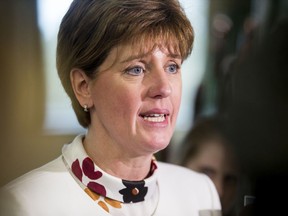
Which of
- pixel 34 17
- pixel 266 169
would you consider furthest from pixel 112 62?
pixel 266 169

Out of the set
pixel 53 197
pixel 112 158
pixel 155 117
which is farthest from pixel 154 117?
pixel 53 197

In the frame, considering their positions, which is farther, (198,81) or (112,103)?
(198,81)

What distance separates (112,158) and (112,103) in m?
0.11

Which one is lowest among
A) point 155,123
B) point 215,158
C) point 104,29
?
point 215,158

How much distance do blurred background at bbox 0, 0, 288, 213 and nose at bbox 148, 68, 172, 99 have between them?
0.11 m

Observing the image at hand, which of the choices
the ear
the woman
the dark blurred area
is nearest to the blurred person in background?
the dark blurred area

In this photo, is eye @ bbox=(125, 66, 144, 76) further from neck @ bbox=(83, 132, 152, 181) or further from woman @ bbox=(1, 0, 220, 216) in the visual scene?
neck @ bbox=(83, 132, 152, 181)

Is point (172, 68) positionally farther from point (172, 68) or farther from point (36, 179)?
point (36, 179)

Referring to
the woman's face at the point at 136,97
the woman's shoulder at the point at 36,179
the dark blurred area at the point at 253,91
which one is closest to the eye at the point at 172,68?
the woman's face at the point at 136,97

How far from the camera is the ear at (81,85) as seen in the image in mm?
881

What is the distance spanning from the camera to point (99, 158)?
915mm

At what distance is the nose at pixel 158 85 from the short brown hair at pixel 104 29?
0.18 feet

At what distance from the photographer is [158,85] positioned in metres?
0.86

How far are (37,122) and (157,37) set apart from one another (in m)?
0.27
